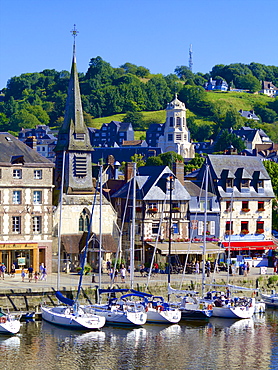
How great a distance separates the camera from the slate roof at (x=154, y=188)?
6444 cm

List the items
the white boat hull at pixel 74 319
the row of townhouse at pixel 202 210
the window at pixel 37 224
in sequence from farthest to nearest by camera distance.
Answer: the row of townhouse at pixel 202 210
the window at pixel 37 224
the white boat hull at pixel 74 319

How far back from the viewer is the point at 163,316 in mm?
47500

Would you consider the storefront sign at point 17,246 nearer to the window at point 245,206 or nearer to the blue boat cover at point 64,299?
the blue boat cover at point 64,299

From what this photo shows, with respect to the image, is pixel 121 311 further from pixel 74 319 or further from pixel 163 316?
pixel 74 319

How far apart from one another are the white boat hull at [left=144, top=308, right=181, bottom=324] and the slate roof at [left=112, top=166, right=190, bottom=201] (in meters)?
17.1

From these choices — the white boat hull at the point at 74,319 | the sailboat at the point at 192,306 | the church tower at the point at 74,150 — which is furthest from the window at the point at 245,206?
the white boat hull at the point at 74,319

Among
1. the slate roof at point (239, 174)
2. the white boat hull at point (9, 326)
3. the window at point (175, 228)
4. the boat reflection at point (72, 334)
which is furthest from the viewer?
the slate roof at point (239, 174)

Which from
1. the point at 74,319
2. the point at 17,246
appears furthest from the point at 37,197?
the point at 74,319

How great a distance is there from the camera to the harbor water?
126ft

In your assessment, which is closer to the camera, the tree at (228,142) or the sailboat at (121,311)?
the sailboat at (121,311)

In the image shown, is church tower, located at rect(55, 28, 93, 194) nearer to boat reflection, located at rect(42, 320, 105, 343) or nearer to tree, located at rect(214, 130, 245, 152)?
boat reflection, located at rect(42, 320, 105, 343)

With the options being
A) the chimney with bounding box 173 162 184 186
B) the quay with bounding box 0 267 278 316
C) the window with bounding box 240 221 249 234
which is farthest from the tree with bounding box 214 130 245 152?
the quay with bounding box 0 267 278 316

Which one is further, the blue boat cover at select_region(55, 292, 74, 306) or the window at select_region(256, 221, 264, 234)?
the window at select_region(256, 221, 264, 234)

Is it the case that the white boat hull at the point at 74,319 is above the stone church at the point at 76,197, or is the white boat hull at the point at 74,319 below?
below
